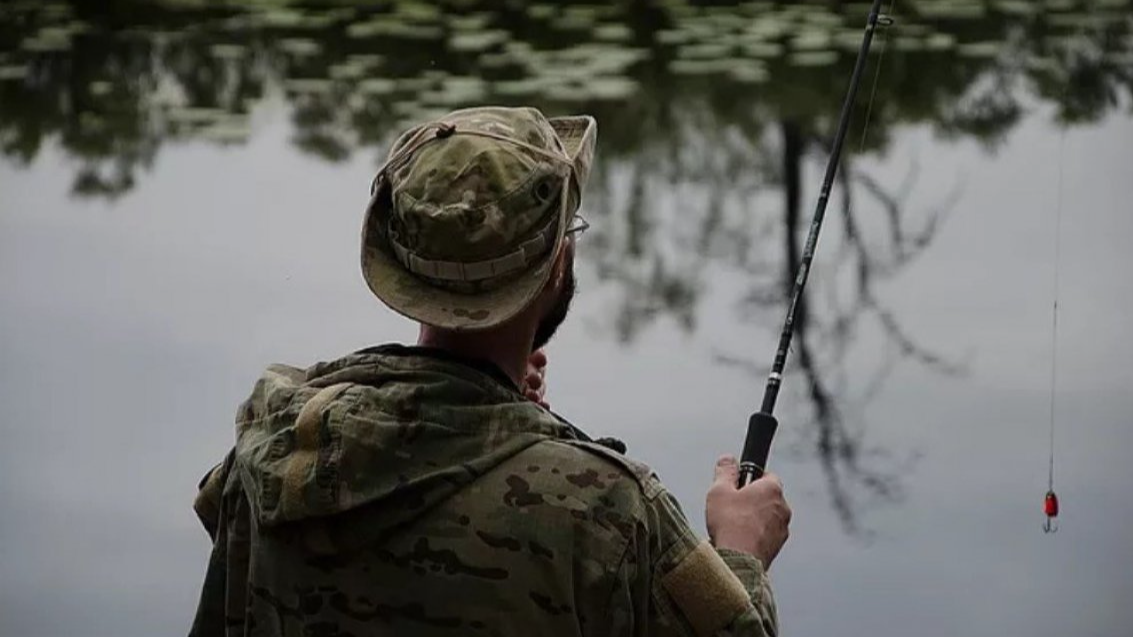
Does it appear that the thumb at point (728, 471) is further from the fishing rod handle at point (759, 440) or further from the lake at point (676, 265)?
the lake at point (676, 265)

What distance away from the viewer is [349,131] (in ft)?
17.8

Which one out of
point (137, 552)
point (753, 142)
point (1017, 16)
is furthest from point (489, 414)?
point (1017, 16)

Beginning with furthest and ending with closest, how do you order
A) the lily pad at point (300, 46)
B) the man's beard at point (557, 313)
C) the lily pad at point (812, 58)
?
the lily pad at point (300, 46) < the lily pad at point (812, 58) < the man's beard at point (557, 313)

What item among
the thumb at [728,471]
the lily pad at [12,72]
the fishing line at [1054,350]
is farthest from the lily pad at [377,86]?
the thumb at [728,471]

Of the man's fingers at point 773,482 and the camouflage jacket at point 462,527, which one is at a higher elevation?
the man's fingers at point 773,482

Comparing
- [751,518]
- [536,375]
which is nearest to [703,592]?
[751,518]

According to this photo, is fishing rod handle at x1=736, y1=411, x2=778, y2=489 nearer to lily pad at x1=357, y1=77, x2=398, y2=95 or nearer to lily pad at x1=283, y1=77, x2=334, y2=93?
lily pad at x1=357, y1=77, x2=398, y2=95

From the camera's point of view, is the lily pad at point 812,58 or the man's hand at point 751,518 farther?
the lily pad at point 812,58

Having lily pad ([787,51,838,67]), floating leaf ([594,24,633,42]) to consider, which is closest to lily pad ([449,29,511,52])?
floating leaf ([594,24,633,42])

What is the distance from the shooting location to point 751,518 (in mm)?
1560

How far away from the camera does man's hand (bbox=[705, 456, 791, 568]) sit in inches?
60.9

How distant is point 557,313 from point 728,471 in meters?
0.21

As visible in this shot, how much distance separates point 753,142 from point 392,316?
131 centimetres

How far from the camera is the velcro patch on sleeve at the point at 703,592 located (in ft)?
4.64
